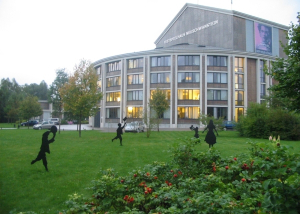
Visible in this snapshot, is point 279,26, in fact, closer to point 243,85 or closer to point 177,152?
point 243,85

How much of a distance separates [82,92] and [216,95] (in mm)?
30262

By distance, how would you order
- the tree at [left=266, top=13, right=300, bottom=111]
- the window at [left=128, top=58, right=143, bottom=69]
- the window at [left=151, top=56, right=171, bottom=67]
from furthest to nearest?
the window at [left=128, top=58, right=143, bottom=69]
the window at [left=151, top=56, right=171, bottom=67]
the tree at [left=266, top=13, right=300, bottom=111]

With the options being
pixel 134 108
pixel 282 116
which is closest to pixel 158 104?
pixel 134 108

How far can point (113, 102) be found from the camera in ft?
183

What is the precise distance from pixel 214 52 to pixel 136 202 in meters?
47.9

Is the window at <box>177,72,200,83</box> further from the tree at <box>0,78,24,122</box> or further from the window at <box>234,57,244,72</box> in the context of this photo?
the tree at <box>0,78,24,122</box>

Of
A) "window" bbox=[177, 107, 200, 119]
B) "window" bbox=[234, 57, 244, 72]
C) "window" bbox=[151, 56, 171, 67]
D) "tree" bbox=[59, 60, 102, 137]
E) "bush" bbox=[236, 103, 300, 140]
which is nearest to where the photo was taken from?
"bush" bbox=[236, 103, 300, 140]

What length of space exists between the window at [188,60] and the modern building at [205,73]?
156 millimetres

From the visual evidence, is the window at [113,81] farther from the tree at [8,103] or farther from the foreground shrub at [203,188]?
the foreground shrub at [203,188]

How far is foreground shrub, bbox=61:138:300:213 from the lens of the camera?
2883 millimetres

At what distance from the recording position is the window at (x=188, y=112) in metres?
49.2

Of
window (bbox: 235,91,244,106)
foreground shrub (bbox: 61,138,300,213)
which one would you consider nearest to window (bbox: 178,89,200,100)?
window (bbox: 235,91,244,106)

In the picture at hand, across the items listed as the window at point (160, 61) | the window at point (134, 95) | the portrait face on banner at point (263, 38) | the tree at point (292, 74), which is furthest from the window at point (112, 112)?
the tree at point (292, 74)

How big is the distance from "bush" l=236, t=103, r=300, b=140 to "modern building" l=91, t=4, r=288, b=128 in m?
17.6
